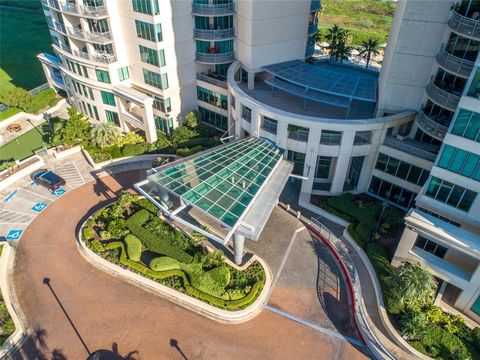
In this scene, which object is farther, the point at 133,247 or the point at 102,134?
the point at 102,134

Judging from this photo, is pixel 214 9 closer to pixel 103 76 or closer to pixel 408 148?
pixel 103 76

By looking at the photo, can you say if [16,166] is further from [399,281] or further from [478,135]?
[478,135]

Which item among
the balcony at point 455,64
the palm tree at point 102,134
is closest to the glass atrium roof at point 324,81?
the balcony at point 455,64

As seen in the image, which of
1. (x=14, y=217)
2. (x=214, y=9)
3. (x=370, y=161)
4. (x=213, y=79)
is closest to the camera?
(x=370, y=161)

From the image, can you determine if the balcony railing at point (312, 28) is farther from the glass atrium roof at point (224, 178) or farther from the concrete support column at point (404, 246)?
the concrete support column at point (404, 246)

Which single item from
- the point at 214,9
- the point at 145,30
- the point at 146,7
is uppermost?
the point at 146,7

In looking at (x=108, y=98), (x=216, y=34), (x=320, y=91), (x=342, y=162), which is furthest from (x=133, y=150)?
(x=342, y=162)
